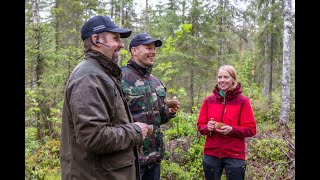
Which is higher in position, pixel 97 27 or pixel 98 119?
pixel 97 27

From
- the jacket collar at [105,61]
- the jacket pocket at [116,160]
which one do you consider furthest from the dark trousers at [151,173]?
the jacket collar at [105,61]

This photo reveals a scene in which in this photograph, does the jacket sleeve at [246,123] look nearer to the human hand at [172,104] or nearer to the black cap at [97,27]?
the human hand at [172,104]

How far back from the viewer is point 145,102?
3639 mm

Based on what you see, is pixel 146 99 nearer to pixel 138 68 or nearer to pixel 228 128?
pixel 138 68

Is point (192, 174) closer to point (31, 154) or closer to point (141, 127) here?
point (141, 127)

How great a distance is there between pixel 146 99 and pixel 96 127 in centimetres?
150

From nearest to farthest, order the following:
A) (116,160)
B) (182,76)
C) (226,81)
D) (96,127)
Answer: (96,127) < (116,160) < (226,81) < (182,76)

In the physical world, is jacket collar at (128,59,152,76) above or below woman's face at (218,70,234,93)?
above

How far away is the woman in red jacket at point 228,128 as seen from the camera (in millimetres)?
3906

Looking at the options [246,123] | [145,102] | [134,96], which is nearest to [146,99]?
[145,102]

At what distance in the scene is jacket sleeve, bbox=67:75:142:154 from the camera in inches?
86.9

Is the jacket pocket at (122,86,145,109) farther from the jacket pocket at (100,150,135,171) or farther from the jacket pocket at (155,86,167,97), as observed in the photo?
the jacket pocket at (100,150,135,171)

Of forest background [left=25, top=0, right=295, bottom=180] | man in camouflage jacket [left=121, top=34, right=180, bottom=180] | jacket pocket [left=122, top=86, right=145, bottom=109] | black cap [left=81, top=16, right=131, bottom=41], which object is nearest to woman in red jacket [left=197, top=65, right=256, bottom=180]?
man in camouflage jacket [left=121, top=34, right=180, bottom=180]
